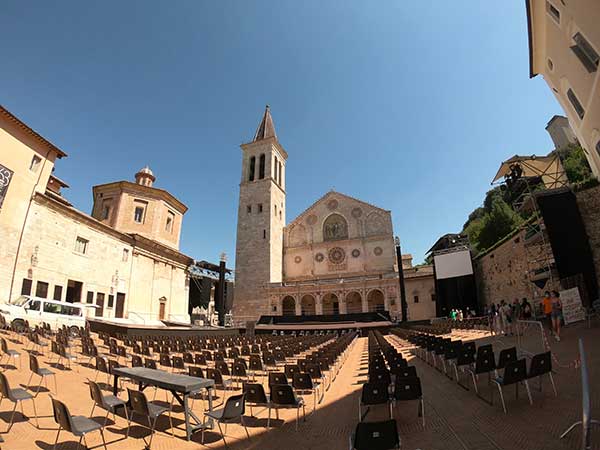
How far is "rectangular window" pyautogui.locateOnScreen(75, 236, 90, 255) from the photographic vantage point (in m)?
20.7

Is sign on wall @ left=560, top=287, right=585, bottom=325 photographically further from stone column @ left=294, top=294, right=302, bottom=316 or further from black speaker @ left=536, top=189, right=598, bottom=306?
stone column @ left=294, top=294, right=302, bottom=316

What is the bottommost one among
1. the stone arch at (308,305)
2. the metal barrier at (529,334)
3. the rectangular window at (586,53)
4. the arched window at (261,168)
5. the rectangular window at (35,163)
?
the metal barrier at (529,334)

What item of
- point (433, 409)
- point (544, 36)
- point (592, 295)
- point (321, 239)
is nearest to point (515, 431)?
point (433, 409)

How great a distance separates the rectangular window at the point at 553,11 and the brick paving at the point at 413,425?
12315 mm

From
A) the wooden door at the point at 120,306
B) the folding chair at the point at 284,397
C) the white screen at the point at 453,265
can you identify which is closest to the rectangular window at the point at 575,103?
the folding chair at the point at 284,397

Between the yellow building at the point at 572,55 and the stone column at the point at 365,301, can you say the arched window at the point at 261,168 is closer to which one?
the stone column at the point at 365,301

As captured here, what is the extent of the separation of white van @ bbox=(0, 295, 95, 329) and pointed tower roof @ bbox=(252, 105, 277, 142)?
32.0 m

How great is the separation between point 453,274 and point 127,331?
27516mm

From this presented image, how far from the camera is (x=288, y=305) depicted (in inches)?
1451

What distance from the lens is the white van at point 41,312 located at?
13.7 meters

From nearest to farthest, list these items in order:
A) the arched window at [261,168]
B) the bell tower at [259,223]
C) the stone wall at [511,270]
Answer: the stone wall at [511,270], the bell tower at [259,223], the arched window at [261,168]

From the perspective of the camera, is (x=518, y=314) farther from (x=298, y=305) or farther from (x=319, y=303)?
(x=298, y=305)

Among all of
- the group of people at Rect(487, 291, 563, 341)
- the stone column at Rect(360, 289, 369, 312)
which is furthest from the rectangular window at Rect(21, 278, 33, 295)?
the stone column at Rect(360, 289, 369, 312)

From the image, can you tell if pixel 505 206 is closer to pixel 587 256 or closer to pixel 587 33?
pixel 587 256
